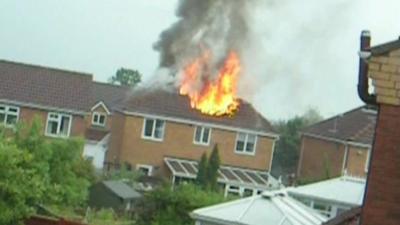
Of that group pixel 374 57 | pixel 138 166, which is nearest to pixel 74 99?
pixel 138 166

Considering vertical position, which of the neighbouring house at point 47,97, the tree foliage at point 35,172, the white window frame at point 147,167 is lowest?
the white window frame at point 147,167

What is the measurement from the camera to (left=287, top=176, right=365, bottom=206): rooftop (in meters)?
23.8

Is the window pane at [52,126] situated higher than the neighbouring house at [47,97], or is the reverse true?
the neighbouring house at [47,97]

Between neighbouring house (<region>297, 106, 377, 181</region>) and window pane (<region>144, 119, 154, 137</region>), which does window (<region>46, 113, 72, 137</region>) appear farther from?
neighbouring house (<region>297, 106, 377, 181</region>)

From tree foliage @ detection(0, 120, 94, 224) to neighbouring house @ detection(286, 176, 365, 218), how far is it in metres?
6.43

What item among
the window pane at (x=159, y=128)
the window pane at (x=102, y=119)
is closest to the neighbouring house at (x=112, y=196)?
the window pane at (x=159, y=128)

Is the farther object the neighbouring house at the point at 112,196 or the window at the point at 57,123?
the window at the point at 57,123

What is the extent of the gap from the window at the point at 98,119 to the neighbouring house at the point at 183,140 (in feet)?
15.3

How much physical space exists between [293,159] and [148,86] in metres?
18.6

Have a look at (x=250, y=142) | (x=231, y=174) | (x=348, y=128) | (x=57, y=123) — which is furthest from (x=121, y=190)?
(x=348, y=128)

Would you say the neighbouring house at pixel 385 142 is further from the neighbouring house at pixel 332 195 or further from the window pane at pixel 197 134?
the window pane at pixel 197 134

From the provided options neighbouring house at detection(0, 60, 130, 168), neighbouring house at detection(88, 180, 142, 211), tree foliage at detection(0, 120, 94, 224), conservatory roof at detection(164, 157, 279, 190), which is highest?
neighbouring house at detection(0, 60, 130, 168)

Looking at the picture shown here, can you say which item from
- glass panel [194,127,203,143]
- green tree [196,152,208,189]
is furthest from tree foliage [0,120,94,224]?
glass panel [194,127,203,143]

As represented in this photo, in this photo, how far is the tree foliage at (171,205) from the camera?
27.0 m
